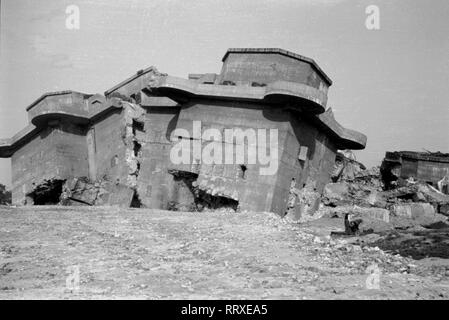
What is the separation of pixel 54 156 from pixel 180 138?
8.24 meters

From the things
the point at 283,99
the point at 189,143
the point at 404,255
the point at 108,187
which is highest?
the point at 283,99

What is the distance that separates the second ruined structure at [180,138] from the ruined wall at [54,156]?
0.17ft

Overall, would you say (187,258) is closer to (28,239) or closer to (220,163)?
(28,239)

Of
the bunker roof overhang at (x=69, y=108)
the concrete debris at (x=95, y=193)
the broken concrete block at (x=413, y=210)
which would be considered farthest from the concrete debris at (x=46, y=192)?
the broken concrete block at (x=413, y=210)

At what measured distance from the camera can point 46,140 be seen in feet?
87.7

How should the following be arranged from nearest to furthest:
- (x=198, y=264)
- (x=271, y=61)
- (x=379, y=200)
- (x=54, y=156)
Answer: (x=198, y=264) → (x=271, y=61) → (x=379, y=200) → (x=54, y=156)

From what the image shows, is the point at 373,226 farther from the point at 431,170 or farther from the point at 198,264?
the point at 431,170

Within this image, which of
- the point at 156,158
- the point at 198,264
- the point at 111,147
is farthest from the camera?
the point at 111,147

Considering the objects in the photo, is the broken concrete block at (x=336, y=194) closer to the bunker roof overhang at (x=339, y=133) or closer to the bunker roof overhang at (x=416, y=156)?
the bunker roof overhang at (x=339, y=133)

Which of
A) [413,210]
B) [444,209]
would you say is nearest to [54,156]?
[413,210]

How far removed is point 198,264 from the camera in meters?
8.70

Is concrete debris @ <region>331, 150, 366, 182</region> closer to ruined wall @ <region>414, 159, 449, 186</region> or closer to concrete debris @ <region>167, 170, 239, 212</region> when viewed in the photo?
ruined wall @ <region>414, 159, 449, 186</region>
